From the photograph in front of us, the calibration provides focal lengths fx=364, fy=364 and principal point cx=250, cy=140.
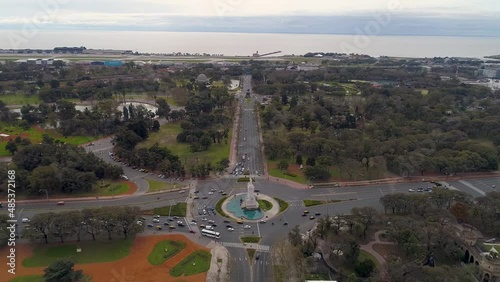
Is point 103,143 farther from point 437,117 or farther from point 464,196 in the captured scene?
point 437,117

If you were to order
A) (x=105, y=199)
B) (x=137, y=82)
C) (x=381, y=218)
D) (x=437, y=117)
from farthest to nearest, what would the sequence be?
(x=137, y=82), (x=437, y=117), (x=105, y=199), (x=381, y=218)

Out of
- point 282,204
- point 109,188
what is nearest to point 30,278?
point 109,188

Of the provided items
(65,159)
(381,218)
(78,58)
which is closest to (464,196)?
(381,218)

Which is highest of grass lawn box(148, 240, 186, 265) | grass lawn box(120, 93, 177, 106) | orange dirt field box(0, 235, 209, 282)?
grass lawn box(120, 93, 177, 106)

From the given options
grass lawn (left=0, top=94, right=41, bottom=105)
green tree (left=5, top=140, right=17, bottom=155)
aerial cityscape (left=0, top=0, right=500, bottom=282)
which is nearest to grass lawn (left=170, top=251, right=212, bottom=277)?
aerial cityscape (left=0, top=0, right=500, bottom=282)

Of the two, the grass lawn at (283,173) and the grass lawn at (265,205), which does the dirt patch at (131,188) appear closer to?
the grass lawn at (265,205)

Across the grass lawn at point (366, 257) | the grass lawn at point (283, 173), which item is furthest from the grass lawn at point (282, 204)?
the grass lawn at point (366, 257)

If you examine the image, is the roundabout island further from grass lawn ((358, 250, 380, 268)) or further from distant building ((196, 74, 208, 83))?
distant building ((196, 74, 208, 83))
